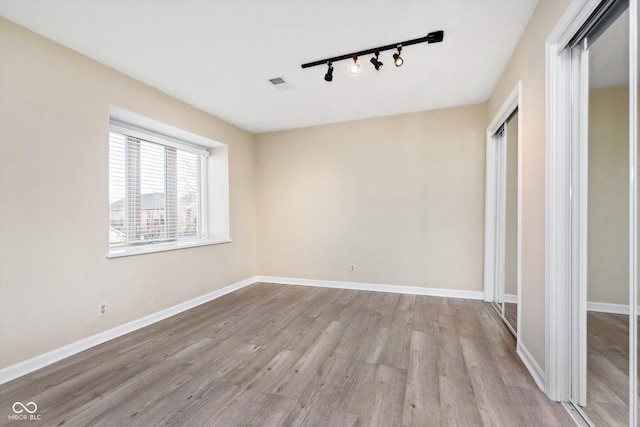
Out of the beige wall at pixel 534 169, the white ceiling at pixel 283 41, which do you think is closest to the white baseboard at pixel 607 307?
the beige wall at pixel 534 169

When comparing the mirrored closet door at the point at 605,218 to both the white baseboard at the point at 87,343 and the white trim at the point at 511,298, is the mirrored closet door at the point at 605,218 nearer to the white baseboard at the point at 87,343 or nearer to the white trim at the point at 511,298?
the white trim at the point at 511,298

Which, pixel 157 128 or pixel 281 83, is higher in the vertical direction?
pixel 281 83

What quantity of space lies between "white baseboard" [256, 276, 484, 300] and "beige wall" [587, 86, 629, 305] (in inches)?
93.3

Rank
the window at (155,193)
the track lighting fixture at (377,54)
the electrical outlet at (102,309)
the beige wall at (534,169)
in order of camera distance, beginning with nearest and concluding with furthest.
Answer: the beige wall at (534,169) < the track lighting fixture at (377,54) < the electrical outlet at (102,309) < the window at (155,193)

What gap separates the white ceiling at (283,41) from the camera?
1884 mm

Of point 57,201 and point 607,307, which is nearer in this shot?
point 607,307

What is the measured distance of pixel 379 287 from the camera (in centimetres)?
410

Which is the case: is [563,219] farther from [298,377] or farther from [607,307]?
[298,377]

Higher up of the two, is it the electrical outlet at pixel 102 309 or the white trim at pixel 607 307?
the white trim at pixel 607 307

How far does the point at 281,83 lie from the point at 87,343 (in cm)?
317

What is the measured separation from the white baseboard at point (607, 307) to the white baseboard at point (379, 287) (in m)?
2.35

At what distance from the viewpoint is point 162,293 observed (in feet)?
10.3

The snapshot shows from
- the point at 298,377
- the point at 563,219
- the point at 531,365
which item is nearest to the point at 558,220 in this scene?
the point at 563,219

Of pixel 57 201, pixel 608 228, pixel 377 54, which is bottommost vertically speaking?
pixel 608 228
